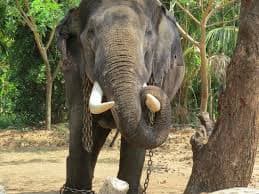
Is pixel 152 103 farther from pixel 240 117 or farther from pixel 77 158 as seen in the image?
pixel 77 158

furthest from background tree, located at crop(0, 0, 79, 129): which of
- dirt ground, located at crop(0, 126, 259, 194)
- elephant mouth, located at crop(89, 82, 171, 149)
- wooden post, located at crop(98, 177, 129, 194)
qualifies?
wooden post, located at crop(98, 177, 129, 194)

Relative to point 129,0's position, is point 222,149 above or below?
below

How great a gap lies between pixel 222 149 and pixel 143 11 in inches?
59.1

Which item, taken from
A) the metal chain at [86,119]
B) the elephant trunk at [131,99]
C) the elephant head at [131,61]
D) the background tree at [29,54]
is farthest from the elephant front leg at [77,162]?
the background tree at [29,54]

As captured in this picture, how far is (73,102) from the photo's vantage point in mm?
→ 6457

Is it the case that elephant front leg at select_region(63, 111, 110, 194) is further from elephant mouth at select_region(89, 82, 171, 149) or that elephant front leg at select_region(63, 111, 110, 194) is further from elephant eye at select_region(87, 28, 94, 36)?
elephant mouth at select_region(89, 82, 171, 149)

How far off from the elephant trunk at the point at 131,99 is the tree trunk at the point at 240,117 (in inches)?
45.0

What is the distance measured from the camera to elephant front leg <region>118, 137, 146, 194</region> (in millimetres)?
6371

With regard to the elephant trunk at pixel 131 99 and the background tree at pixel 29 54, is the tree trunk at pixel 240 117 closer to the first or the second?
the elephant trunk at pixel 131 99

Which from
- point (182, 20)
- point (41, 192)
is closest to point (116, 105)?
point (41, 192)

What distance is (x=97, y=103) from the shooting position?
496 centimetres

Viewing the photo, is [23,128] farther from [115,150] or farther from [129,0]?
[129,0]

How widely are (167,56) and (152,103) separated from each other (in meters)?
1.53

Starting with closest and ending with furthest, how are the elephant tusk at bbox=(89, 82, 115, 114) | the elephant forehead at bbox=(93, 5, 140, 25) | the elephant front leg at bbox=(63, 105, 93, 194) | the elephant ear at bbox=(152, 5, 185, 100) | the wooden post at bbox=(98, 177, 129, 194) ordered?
the wooden post at bbox=(98, 177, 129, 194) < the elephant tusk at bbox=(89, 82, 115, 114) < the elephant forehead at bbox=(93, 5, 140, 25) < the elephant ear at bbox=(152, 5, 185, 100) < the elephant front leg at bbox=(63, 105, 93, 194)
